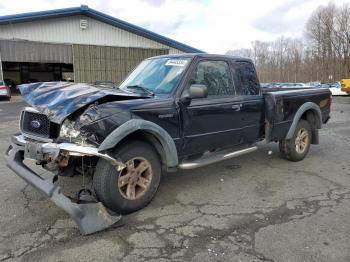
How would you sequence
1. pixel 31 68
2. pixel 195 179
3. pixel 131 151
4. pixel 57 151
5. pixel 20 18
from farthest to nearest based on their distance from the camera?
pixel 31 68
pixel 20 18
pixel 195 179
pixel 131 151
pixel 57 151

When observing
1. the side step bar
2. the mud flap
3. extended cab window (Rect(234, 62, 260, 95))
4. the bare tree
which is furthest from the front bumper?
the bare tree

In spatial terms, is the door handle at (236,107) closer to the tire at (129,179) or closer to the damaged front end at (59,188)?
the tire at (129,179)

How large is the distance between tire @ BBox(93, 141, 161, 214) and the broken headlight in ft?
1.37

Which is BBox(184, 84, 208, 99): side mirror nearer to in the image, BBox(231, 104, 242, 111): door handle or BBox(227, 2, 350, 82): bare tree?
BBox(231, 104, 242, 111): door handle

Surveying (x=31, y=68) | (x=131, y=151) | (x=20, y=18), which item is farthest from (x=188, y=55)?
(x=31, y=68)

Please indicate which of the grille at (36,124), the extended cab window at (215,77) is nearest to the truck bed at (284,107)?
the extended cab window at (215,77)

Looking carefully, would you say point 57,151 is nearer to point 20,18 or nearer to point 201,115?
point 201,115

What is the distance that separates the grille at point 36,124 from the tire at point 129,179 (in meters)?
0.77

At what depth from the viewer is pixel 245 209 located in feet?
14.4

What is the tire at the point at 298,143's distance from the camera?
6.50 m

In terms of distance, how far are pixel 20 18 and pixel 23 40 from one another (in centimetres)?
166

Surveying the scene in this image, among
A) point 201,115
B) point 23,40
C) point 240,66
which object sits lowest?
point 201,115

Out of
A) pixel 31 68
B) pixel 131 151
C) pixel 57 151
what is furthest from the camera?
pixel 31 68

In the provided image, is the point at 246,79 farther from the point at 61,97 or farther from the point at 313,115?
the point at 61,97
